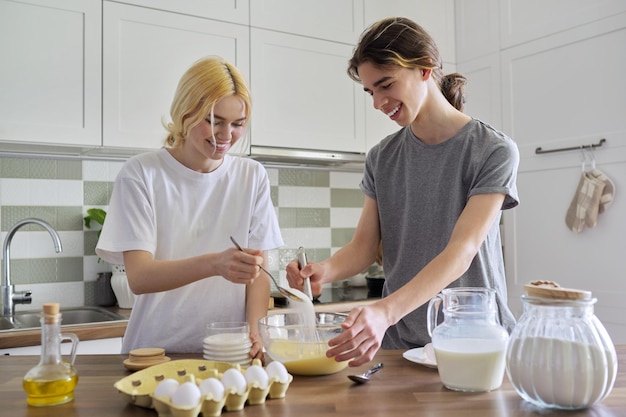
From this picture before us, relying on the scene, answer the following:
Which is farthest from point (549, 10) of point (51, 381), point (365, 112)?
point (51, 381)

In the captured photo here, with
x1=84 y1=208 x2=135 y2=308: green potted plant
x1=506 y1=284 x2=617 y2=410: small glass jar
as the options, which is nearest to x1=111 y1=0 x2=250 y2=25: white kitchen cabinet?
x1=84 y1=208 x2=135 y2=308: green potted plant

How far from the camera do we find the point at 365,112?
10.4 ft

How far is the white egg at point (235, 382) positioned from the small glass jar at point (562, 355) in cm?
44

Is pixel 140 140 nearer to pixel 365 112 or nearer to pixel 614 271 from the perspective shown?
pixel 365 112

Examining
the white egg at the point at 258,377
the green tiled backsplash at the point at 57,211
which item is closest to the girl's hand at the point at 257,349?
the white egg at the point at 258,377

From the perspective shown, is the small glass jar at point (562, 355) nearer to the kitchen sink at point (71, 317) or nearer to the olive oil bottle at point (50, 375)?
the olive oil bottle at point (50, 375)

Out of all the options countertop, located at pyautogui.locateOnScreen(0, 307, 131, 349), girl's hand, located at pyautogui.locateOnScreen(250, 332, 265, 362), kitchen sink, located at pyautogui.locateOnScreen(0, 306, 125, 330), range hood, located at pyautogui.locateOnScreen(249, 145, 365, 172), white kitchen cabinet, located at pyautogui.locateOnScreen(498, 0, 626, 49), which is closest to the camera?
girl's hand, located at pyautogui.locateOnScreen(250, 332, 265, 362)

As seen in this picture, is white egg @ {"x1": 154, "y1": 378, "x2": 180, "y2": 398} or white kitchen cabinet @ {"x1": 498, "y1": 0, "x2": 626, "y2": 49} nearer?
white egg @ {"x1": 154, "y1": 378, "x2": 180, "y2": 398}

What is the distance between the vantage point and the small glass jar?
945mm

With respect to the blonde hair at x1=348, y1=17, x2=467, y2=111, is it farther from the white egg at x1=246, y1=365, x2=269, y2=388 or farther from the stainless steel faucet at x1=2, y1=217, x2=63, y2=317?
the stainless steel faucet at x1=2, y1=217, x2=63, y2=317

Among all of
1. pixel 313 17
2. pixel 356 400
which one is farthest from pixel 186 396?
pixel 313 17

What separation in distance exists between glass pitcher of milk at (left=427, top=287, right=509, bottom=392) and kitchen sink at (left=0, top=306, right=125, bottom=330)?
5.55 feet

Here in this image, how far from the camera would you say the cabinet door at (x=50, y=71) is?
2342mm

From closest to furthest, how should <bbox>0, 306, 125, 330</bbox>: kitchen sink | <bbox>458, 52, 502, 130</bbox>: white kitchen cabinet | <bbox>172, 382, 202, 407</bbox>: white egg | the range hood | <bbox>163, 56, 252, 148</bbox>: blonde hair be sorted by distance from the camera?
<bbox>172, 382, 202, 407</bbox>: white egg < <bbox>163, 56, 252, 148</bbox>: blonde hair < <bbox>0, 306, 125, 330</bbox>: kitchen sink < the range hood < <bbox>458, 52, 502, 130</bbox>: white kitchen cabinet
